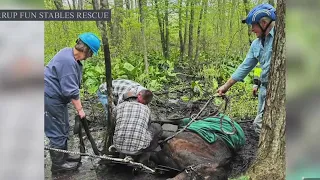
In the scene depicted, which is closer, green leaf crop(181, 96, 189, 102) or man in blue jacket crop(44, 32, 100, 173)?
man in blue jacket crop(44, 32, 100, 173)

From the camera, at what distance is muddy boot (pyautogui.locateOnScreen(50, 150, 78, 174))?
13.0 feet

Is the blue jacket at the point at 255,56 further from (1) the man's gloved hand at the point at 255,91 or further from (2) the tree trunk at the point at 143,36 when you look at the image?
(2) the tree trunk at the point at 143,36

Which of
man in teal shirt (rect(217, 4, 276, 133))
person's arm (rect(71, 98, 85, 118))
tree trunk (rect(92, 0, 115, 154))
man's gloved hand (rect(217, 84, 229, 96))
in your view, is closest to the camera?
tree trunk (rect(92, 0, 115, 154))

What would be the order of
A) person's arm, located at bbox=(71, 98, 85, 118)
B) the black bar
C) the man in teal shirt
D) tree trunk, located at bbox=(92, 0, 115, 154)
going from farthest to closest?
the man in teal shirt, person's arm, located at bbox=(71, 98, 85, 118), tree trunk, located at bbox=(92, 0, 115, 154), the black bar

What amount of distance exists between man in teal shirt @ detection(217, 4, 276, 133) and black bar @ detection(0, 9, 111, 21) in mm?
1214

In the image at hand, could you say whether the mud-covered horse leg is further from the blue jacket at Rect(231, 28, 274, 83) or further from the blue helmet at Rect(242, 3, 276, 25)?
the blue helmet at Rect(242, 3, 276, 25)

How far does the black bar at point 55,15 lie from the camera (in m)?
3.65

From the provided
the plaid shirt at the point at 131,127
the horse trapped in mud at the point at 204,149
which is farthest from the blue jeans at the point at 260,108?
the plaid shirt at the point at 131,127

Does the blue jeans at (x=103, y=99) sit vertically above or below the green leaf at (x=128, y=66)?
below

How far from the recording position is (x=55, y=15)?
3.71 m

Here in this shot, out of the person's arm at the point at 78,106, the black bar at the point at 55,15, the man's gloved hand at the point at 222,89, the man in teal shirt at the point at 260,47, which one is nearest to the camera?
the black bar at the point at 55,15

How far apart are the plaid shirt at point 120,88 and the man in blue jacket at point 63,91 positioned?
0.23 metres

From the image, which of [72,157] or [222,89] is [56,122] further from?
[222,89]

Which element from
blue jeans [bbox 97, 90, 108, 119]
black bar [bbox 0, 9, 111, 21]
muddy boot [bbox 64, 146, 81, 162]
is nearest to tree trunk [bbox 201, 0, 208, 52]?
black bar [bbox 0, 9, 111, 21]
